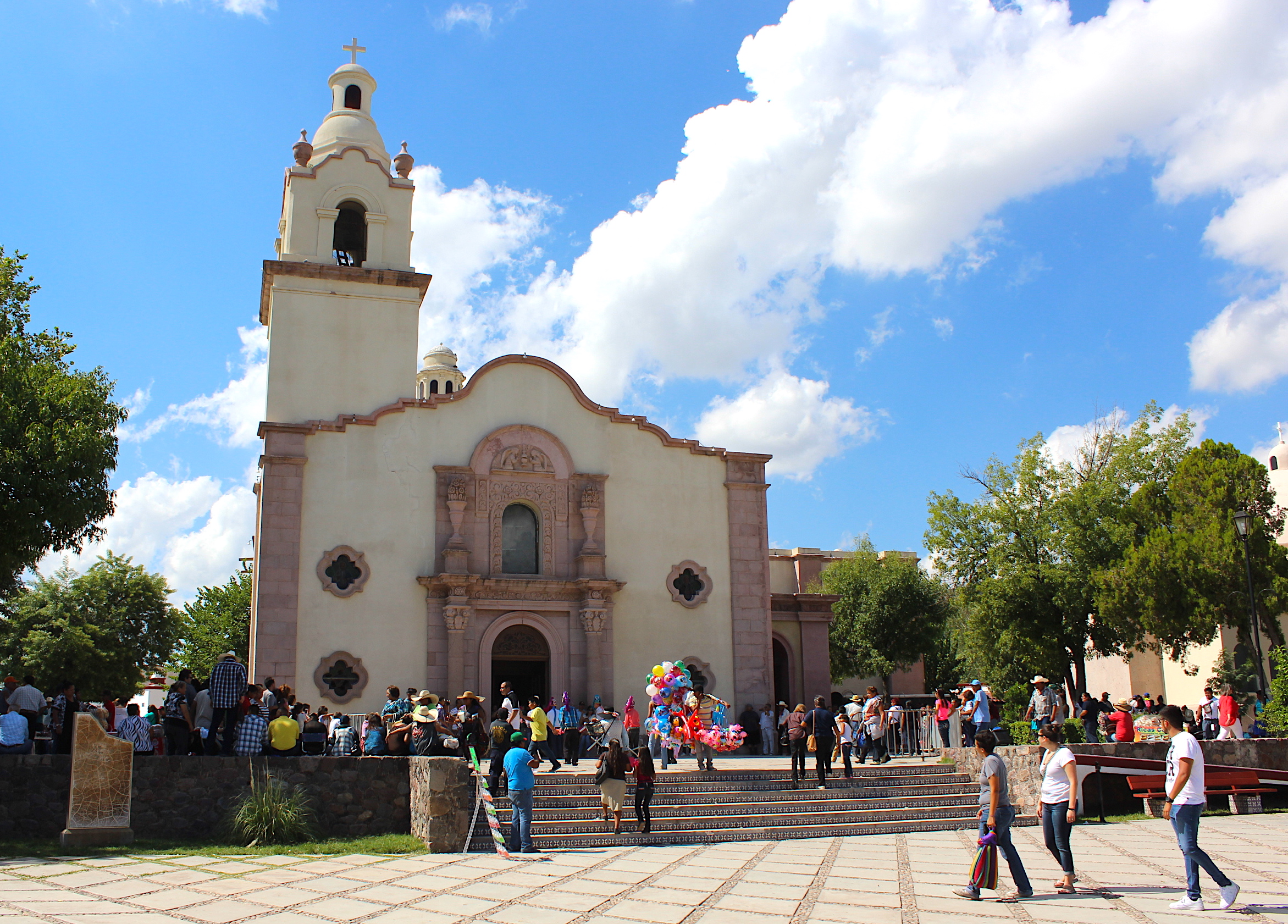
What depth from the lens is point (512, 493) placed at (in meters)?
26.3

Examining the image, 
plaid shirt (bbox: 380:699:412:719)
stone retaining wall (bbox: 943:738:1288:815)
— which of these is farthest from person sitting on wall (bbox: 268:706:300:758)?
stone retaining wall (bbox: 943:738:1288:815)

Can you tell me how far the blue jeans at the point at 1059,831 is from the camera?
10.0m

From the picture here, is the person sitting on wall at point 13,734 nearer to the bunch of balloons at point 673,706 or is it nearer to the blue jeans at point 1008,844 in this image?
the bunch of balloons at point 673,706

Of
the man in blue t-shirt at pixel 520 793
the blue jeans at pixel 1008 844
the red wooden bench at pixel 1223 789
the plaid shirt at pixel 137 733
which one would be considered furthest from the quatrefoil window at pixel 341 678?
the blue jeans at pixel 1008 844

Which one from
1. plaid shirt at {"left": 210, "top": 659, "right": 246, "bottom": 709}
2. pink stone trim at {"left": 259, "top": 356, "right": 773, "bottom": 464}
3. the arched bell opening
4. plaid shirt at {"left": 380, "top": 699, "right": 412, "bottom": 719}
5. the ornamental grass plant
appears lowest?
the ornamental grass plant

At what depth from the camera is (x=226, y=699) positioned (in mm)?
15227

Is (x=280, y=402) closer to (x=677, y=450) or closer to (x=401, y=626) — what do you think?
(x=401, y=626)

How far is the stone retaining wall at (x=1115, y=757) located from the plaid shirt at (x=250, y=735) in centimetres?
1127

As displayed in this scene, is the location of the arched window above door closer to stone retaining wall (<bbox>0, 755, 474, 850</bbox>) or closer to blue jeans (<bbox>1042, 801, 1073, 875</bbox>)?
stone retaining wall (<bbox>0, 755, 474, 850</bbox>)

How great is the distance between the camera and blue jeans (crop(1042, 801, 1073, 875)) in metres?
10.0

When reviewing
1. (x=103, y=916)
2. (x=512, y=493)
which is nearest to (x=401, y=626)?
(x=512, y=493)

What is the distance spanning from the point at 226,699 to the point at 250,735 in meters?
0.95

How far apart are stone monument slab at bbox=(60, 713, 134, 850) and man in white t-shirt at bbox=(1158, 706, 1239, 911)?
12364 mm

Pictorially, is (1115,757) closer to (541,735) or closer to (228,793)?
(541,735)
